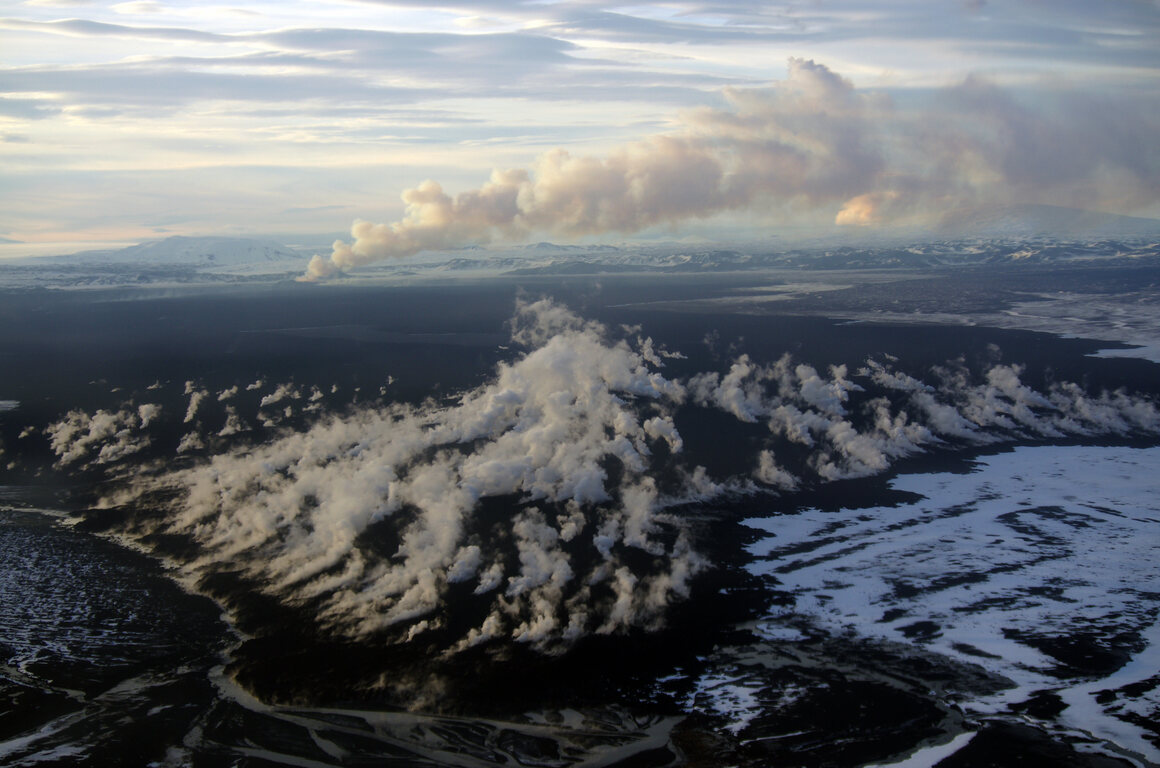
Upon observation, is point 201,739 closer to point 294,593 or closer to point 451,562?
point 294,593

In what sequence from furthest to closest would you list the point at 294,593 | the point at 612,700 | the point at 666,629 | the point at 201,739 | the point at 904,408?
the point at 904,408 < the point at 294,593 < the point at 666,629 < the point at 612,700 < the point at 201,739

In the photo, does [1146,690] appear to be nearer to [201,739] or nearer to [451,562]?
[451,562]

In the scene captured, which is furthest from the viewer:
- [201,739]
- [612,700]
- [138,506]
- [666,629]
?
[138,506]

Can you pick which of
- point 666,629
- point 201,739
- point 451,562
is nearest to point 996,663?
point 666,629

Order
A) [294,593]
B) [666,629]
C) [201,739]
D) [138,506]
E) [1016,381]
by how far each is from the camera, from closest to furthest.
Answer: [201,739] < [666,629] < [294,593] < [138,506] < [1016,381]

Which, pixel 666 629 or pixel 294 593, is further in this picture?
pixel 294 593

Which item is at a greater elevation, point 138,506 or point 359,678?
point 138,506

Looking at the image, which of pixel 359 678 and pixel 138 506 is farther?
pixel 138 506

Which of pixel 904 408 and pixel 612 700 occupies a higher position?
pixel 904 408

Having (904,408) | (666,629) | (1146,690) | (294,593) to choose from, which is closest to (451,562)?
(294,593)
